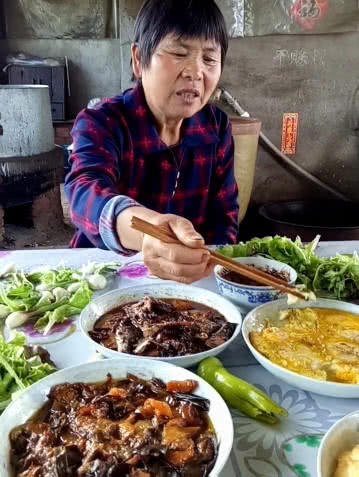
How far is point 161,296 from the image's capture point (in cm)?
172

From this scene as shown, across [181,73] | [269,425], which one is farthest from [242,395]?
[181,73]

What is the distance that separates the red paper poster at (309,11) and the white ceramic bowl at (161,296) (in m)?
4.60

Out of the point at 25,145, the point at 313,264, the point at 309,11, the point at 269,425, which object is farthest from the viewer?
the point at 309,11

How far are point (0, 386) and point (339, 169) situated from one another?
216 inches

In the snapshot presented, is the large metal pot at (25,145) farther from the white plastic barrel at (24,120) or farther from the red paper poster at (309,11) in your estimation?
the red paper poster at (309,11)

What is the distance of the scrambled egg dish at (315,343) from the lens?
1.23m

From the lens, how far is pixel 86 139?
221 centimetres

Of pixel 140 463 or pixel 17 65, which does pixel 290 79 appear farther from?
pixel 140 463

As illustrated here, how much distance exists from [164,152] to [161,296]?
3.35ft

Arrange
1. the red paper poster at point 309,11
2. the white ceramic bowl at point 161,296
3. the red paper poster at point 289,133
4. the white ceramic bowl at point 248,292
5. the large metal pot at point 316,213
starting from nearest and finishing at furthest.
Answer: the white ceramic bowl at point 161,296
the white ceramic bowl at point 248,292
the red paper poster at point 309,11
the large metal pot at point 316,213
the red paper poster at point 289,133

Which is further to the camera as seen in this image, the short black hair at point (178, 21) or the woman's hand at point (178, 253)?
the short black hair at point (178, 21)

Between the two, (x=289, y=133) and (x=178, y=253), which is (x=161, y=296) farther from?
(x=289, y=133)

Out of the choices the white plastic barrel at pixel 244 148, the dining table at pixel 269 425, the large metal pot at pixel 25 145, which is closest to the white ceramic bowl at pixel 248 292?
the dining table at pixel 269 425

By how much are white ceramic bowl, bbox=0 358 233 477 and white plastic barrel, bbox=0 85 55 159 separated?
4.22m
